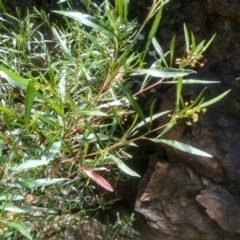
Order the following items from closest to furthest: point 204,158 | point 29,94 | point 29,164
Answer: point 29,94
point 29,164
point 204,158

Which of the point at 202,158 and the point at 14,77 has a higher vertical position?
the point at 14,77

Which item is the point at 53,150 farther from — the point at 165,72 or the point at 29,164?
the point at 165,72

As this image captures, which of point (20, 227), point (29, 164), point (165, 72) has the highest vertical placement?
point (165, 72)

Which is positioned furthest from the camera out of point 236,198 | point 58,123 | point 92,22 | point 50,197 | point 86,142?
point 236,198

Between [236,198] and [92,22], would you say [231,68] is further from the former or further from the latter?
[92,22]

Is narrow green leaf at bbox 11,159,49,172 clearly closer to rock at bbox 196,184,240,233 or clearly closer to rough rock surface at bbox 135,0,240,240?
rough rock surface at bbox 135,0,240,240

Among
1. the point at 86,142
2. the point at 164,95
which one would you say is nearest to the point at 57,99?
the point at 86,142

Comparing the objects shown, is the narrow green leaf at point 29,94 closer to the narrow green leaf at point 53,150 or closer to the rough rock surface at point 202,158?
the narrow green leaf at point 53,150

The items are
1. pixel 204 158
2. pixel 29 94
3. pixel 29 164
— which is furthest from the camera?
pixel 204 158

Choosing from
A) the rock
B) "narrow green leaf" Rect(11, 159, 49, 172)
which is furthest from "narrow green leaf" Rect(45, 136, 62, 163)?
the rock

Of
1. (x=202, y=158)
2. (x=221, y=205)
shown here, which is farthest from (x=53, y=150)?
(x=221, y=205)

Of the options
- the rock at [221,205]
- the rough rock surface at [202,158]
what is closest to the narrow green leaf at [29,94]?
the rough rock surface at [202,158]
